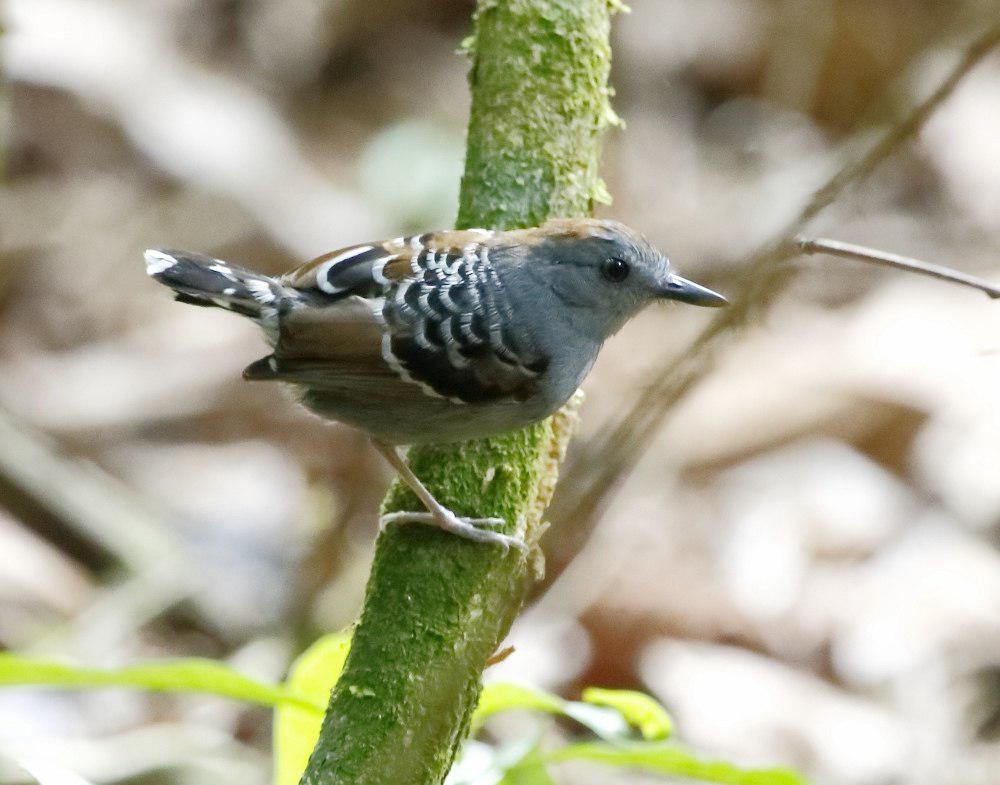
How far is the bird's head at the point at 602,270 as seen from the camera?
11.7 ft

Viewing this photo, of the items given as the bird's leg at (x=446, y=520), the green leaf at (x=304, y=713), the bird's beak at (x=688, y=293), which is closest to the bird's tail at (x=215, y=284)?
the bird's leg at (x=446, y=520)

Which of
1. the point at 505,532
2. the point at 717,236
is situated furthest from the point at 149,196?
the point at 505,532

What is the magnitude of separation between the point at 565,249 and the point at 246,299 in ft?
2.98

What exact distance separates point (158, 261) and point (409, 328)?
70 centimetres

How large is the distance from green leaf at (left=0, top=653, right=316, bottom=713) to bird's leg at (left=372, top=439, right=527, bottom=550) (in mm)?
666

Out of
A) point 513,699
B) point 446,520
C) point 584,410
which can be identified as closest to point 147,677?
point 513,699

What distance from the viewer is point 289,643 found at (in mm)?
5719

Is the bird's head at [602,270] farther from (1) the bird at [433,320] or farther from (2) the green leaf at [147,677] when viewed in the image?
(2) the green leaf at [147,677]

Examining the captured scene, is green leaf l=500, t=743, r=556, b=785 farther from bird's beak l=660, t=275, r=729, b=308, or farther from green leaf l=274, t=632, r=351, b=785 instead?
bird's beak l=660, t=275, r=729, b=308

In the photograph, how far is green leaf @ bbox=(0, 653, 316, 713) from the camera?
2.20 metres

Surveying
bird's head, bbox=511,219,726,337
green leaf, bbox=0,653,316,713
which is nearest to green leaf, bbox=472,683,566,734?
green leaf, bbox=0,653,316,713

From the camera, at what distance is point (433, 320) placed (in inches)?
135

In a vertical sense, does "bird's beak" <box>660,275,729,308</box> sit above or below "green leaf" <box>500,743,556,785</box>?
above

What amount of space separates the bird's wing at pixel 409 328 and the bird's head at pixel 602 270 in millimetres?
167
